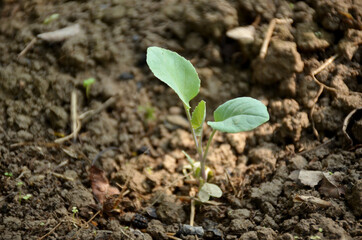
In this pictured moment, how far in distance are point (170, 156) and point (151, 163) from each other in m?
0.10

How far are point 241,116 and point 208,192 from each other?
0.40 meters

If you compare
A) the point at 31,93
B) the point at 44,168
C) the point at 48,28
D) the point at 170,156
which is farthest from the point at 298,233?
the point at 48,28

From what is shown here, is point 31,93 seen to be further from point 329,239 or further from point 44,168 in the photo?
point 329,239

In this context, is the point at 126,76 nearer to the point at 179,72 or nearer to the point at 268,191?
the point at 179,72

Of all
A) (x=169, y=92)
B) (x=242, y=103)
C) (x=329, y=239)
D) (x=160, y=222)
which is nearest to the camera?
(x=329, y=239)

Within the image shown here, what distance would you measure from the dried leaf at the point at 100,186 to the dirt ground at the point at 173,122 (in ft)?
0.12

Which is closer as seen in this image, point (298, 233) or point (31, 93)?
point (298, 233)

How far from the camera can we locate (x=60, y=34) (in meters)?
2.09

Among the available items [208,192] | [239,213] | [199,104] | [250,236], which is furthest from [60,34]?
[250,236]

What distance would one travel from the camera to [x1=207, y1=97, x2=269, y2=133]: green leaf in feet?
4.37

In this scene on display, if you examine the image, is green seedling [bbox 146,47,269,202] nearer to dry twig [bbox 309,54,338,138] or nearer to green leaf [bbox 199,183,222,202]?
green leaf [bbox 199,183,222,202]

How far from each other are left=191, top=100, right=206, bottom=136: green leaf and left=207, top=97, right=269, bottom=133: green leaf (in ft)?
0.23

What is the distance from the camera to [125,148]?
6.14 ft

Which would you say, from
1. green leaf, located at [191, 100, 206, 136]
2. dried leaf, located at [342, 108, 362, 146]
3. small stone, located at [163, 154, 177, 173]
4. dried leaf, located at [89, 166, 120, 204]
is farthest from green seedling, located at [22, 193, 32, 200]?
dried leaf, located at [342, 108, 362, 146]
